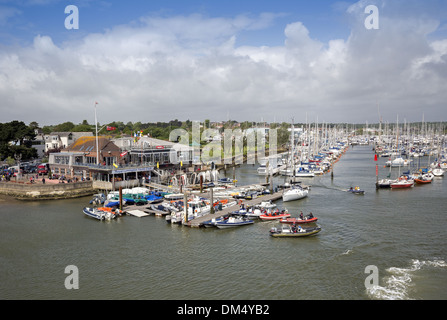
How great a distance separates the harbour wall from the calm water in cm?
928

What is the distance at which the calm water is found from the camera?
923 inches

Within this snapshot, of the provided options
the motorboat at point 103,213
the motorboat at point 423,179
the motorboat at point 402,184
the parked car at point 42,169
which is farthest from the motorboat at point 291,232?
the parked car at point 42,169

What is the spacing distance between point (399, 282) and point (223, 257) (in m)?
14.0

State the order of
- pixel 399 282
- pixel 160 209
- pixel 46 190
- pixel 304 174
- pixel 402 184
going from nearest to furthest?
pixel 399 282 < pixel 160 209 < pixel 46 190 < pixel 402 184 < pixel 304 174

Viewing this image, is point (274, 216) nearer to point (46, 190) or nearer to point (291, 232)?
point (291, 232)

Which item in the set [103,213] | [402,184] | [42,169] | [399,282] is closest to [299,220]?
[399,282]

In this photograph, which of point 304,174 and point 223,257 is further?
point 304,174

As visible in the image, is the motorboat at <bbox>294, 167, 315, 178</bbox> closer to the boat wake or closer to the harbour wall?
the harbour wall

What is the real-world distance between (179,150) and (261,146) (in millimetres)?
72136

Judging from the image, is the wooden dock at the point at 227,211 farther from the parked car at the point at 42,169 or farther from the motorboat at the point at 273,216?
the parked car at the point at 42,169

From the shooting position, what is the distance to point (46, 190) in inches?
2152
